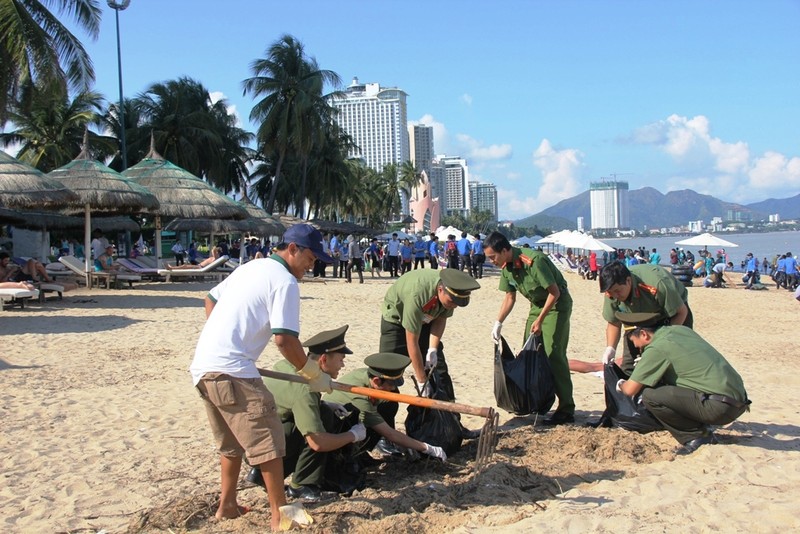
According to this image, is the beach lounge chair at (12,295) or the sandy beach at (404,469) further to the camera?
the beach lounge chair at (12,295)

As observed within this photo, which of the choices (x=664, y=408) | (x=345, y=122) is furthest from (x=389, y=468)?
(x=345, y=122)

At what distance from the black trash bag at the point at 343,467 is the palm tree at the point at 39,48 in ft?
51.3

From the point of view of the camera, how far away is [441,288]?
5.04m

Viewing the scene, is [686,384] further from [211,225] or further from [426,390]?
[211,225]

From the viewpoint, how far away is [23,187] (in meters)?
14.3

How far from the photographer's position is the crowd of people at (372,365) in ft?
11.6

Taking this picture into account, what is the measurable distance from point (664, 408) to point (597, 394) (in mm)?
2291

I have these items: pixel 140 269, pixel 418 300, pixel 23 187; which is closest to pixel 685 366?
pixel 418 300

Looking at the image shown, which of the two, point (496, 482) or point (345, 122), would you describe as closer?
point (496, 482)

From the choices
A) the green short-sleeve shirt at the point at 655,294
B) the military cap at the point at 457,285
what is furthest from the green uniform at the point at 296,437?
the green short-sleeve shirt at the point at 655,294

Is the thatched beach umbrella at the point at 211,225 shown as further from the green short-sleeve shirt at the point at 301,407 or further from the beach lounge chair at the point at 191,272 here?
the green short-sleeve shirt at the point at 301,407

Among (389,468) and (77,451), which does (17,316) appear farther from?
(389,468)

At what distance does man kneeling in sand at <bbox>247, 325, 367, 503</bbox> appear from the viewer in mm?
4203

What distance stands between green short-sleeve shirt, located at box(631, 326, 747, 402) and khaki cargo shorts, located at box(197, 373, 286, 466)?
8.99 ft
